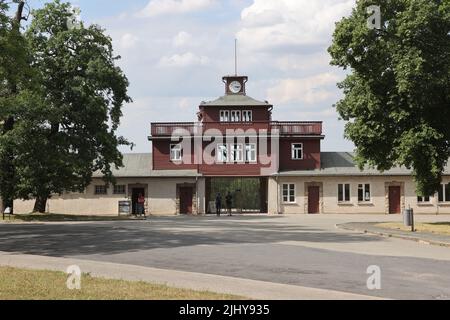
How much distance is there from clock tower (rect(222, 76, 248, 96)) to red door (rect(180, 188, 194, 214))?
37.1 ft

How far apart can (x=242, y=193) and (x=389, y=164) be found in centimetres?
2811

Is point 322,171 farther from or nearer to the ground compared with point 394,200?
farther from the ground

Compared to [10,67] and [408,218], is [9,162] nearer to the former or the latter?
[10,67]

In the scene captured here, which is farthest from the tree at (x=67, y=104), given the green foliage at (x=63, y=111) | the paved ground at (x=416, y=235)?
the paved ground at (x=416, y=235)

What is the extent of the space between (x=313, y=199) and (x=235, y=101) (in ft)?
37.5

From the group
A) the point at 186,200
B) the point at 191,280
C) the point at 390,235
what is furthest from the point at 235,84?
the point at 191,280

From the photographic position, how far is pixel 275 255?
16469mm

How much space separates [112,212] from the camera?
169 feet

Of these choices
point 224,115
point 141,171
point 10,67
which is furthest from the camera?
point 224,115

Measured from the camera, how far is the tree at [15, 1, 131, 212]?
3844cm

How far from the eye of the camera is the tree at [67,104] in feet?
126

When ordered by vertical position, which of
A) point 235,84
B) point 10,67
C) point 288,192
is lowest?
point 288,192

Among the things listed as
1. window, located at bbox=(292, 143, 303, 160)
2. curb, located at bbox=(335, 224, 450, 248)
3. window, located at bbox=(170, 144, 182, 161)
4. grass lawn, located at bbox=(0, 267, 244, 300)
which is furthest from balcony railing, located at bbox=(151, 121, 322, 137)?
grass lawn, located at bbox=(0, 267, 244, 300)
